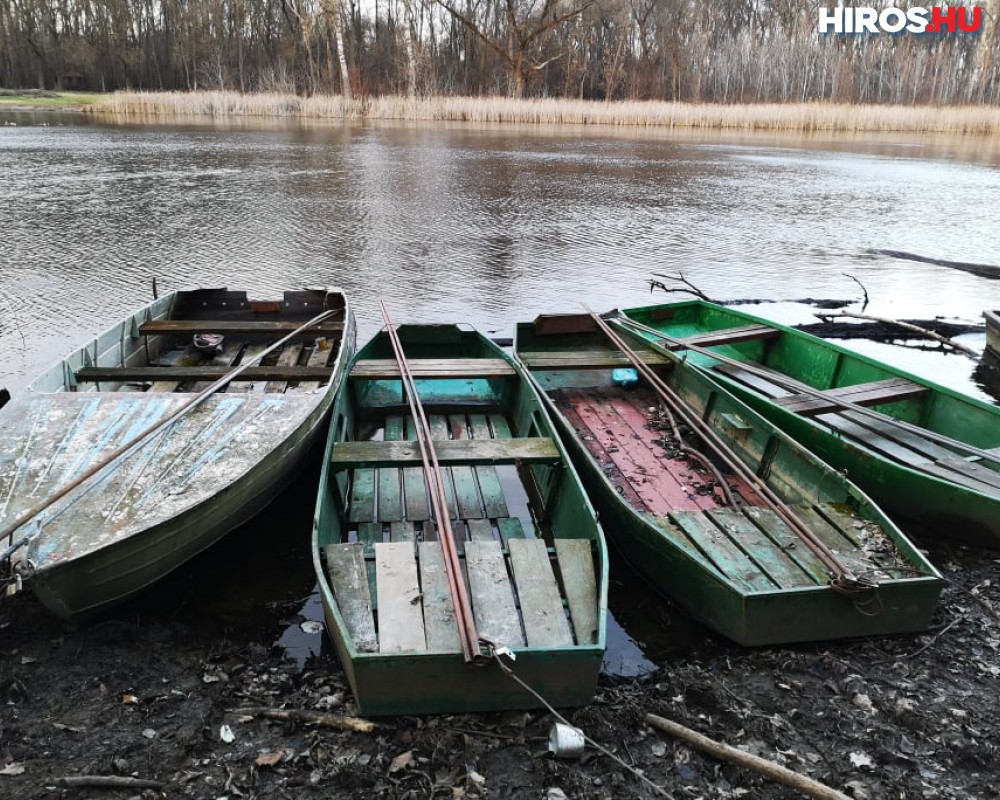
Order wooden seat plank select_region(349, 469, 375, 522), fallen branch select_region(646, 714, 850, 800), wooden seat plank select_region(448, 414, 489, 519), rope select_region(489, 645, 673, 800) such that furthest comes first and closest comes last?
wooden seat plank select_region(448, 414, 489, 519), wooden seat plank select_region(349, 469, 375, 522), rope select_region(489, 645, 673, 800), fallen branch select_region(646, 714, 850, 800)

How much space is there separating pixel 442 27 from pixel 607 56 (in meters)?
12.7

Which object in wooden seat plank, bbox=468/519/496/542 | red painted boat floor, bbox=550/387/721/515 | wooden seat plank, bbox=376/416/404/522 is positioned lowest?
wooden seat plank, bbox=468/519/496/542

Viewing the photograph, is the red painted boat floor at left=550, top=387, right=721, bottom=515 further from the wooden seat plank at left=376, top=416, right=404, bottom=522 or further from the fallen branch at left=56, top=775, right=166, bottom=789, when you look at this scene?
the fallen branch at left=56, top=775, right=166, bottom=789

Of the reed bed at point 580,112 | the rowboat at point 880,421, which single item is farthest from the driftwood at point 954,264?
the reed bed at point 580,112

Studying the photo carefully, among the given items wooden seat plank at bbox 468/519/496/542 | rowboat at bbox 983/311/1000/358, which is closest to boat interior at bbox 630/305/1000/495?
rowboat at bbox 983/311/1000/358

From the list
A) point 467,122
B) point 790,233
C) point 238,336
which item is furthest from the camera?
point 467,122

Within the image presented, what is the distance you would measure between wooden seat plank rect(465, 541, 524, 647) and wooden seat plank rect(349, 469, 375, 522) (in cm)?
127

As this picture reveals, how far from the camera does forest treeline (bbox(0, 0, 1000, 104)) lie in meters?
41.3

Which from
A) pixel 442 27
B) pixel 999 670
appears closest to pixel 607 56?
pixel 442 27

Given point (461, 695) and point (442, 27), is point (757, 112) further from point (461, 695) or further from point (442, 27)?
point (461, 695)

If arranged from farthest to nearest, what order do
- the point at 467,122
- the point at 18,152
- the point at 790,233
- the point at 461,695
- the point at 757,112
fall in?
the point at 467,122 < the point at 757,112 < the point at 18,152 < the point at 790,233 < the point at 461,695

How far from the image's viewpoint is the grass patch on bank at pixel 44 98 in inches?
1895

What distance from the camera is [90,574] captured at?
402 cm

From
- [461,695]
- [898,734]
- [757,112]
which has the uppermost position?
[757,112]
